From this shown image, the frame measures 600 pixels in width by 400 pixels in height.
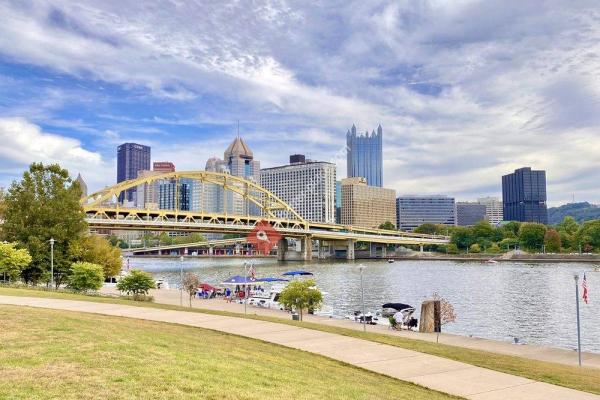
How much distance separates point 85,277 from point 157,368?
98.9 feet

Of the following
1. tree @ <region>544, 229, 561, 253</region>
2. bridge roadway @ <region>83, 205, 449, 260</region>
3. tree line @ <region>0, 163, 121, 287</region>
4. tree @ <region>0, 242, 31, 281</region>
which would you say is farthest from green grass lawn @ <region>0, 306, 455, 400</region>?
tree @ <region>544, 229, 561, 253</region>

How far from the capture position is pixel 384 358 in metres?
16.0

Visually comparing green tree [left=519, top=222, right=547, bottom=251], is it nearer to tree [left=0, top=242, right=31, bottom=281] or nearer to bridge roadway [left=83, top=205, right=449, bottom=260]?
bridge roadway [left=83, top=205, right=449, bottom=260]

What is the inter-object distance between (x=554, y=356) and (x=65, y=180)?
1658 inches

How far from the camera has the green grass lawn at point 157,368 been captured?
9.45 meters

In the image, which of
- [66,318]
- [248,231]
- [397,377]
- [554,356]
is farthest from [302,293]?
[248,231]

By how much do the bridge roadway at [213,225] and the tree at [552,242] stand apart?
41.6 m


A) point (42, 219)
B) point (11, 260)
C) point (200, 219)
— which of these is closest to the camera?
point (11, 260)

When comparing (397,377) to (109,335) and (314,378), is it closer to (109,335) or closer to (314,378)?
(314,378)

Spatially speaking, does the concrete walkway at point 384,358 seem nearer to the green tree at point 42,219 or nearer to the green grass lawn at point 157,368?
the green grass lawn at point 157,368

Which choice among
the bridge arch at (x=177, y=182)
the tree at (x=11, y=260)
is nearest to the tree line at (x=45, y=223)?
the tree at (x=11, y=260)

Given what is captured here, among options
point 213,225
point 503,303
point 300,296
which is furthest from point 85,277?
point 213,225

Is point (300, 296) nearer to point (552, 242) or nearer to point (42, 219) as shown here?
point (42, 219)

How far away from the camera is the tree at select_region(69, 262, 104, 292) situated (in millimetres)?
38219
